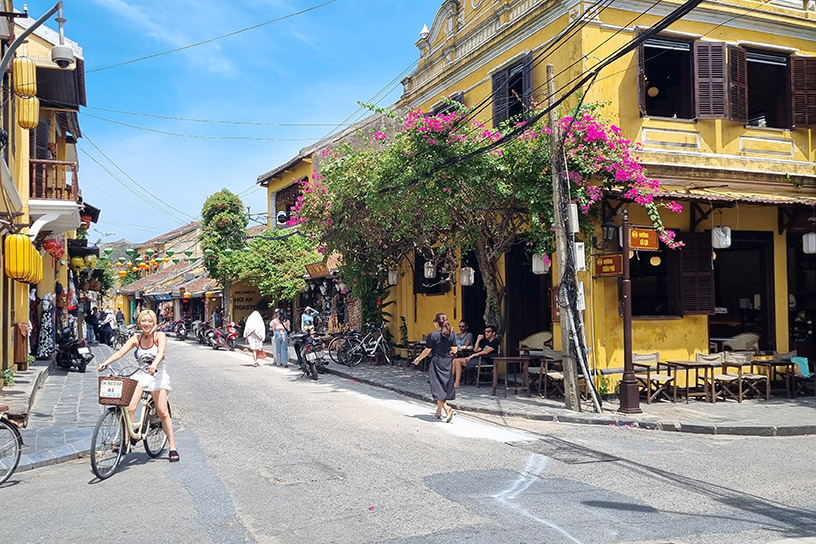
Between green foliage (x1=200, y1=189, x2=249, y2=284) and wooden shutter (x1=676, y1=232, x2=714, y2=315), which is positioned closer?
wooden shutter (x1=676, y1=232, x2=714, y2=315)

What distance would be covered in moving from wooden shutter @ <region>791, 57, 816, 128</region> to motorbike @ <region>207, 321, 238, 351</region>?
21930 millimetres

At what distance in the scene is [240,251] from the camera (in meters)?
31.8

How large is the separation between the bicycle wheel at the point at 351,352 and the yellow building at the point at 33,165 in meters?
7.76

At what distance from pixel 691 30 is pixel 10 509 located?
14.2m

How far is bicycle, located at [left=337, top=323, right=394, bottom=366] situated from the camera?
19.7 metres

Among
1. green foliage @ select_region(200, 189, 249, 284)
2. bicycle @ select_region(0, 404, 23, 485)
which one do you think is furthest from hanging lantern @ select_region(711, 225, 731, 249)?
green foliage @ select_region(200, 189, 249, 284)

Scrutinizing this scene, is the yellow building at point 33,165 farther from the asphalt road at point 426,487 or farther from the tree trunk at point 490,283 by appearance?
the tree trunk at point 490,283

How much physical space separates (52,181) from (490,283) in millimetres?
10702

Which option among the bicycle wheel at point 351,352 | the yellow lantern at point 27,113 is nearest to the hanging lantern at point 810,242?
the bicycle wheel at point 351,352

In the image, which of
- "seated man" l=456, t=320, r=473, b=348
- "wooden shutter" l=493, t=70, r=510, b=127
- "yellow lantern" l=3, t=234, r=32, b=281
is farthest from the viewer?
"wooden shutter" l=493, t=70, r=510, b=127

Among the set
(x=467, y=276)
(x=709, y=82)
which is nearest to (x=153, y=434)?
(x=467, y=276)

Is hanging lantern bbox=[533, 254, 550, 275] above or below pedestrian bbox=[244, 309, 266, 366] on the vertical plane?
above

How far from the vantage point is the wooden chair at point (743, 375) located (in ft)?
42.4

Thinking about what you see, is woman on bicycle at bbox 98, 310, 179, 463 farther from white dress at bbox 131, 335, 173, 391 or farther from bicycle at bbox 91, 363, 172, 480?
bicycle at bbox 91, 363, 172, 480
